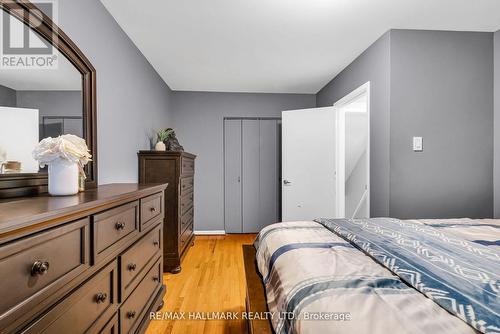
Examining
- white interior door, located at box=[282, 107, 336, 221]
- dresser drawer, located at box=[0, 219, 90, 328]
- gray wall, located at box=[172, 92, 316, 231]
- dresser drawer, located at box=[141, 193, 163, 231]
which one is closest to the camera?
dresser drawer, located at box=[0, 219, 90, 328]

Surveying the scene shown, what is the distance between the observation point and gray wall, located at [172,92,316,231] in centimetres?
450

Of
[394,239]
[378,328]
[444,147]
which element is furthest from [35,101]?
[444,147]

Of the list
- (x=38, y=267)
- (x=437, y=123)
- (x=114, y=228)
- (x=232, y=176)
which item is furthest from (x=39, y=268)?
(x=232, y=176)

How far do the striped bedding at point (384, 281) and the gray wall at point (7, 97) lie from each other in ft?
4.55

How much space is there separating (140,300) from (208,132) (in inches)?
127

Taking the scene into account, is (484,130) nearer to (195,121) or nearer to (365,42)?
(365,42)

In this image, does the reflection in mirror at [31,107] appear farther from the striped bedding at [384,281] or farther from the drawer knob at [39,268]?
the striped bedding at [384,281]

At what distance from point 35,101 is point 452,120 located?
3182 mm

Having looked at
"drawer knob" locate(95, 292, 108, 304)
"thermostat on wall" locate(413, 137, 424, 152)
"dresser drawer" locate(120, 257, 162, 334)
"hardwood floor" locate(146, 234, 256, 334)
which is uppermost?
"thermostat on wall" locate(413, 137, 424, 152)

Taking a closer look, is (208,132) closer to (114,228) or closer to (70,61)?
(70,61)

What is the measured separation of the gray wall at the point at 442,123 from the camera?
8.00 feet

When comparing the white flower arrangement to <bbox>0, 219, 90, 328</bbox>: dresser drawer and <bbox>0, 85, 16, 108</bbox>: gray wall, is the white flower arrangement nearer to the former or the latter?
<bbox>0, 85, 16, 108</bbox>: gray wall

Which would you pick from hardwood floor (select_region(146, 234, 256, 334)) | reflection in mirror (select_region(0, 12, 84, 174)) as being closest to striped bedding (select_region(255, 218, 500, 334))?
hardwood floor (select_region(146, 234, 256, 334))

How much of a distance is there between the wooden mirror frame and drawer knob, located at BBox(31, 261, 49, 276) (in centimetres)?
62
